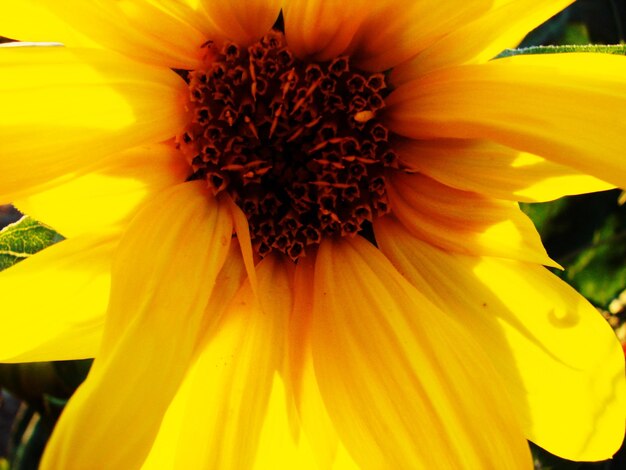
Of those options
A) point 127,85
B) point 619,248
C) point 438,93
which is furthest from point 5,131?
point 619,248

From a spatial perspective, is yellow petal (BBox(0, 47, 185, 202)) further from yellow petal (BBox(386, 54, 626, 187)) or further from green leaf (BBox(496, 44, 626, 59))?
green leaf (BBox(496, 44, 626, 59))

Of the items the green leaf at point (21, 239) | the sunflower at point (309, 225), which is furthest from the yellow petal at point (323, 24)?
the green leaf at point (21, 239)

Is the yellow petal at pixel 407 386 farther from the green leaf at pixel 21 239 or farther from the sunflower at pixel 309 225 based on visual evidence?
the green leaf at pixel 21 239

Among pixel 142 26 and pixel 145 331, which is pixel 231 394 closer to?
pixel 145 331

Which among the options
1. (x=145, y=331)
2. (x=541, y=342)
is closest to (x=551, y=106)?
(x=541, y=342)

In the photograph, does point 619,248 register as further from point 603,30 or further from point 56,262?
point 56,262

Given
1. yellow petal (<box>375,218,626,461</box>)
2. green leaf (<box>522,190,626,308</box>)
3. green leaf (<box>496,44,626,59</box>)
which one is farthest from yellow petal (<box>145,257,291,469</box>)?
green leaf (<box>522,190,626,308</box>)
